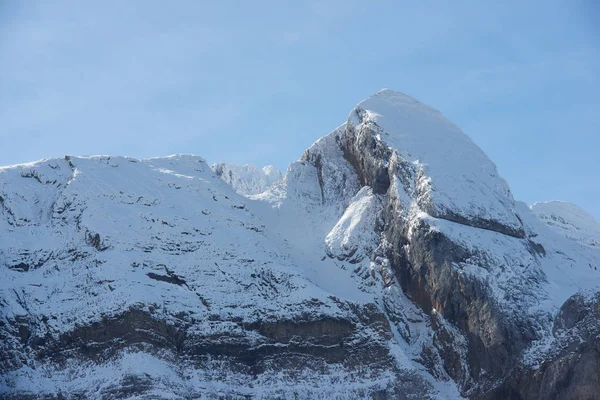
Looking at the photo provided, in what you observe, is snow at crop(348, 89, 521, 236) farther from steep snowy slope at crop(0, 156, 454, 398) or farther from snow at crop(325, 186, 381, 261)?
steep snowy slope at crop(0, 156, 454, 398)

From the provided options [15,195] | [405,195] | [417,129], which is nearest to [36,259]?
[15,195]

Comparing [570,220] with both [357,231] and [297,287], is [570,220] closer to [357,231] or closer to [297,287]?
[357,231]

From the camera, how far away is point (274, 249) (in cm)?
10662

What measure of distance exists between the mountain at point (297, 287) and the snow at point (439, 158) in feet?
0.90

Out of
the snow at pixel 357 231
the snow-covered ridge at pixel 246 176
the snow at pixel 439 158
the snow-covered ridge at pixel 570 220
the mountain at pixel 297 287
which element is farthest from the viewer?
the snow-covered ridge at pixel 246 176

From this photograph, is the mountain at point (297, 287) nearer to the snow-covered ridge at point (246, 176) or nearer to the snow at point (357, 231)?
the snow at point (357, 231)

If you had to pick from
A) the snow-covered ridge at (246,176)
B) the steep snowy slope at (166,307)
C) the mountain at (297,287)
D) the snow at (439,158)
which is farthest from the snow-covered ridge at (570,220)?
the snow-covered ridge at (246,176)

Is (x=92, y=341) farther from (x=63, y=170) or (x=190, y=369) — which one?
(x=63, y=170)

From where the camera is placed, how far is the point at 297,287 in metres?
99.2

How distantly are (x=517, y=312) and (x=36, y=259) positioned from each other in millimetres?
43353

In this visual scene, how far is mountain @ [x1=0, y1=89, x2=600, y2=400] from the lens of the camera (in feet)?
296

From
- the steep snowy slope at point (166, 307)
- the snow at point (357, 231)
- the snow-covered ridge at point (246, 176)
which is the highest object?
the snow-covered ridge at point (246, 176)

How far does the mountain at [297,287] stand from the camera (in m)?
90.3

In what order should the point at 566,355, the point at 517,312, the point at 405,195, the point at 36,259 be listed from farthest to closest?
the point at 405,195 → the point at 36,259 → the point at 517,312 → the point at 566,355
